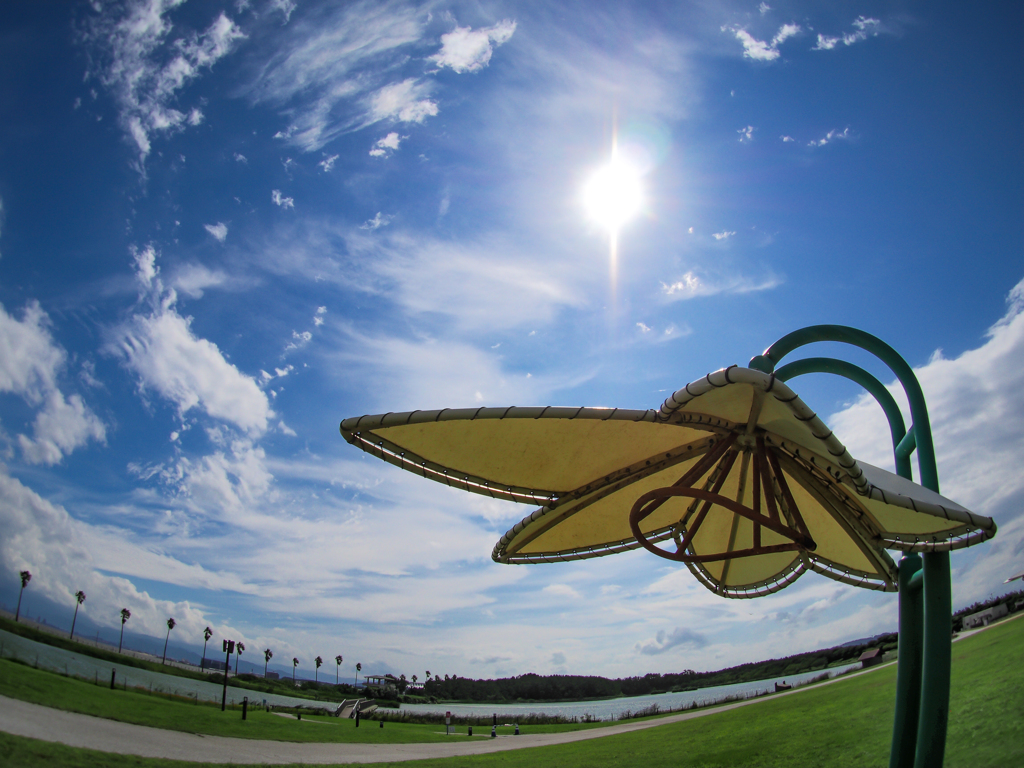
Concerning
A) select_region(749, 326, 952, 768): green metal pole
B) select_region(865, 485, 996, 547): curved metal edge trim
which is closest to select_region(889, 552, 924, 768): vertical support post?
select_region(749, 326, 952, 768): green metal pole

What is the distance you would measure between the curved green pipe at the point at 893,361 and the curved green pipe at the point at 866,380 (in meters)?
0.83

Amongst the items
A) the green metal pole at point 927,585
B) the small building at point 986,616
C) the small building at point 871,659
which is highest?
the green metal pole at point 927,585

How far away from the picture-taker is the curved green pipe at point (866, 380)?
40.6ft

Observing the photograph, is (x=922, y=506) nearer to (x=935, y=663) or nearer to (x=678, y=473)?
(x=935, y=663)

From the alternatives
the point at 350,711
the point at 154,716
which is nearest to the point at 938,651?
the point at 154,716

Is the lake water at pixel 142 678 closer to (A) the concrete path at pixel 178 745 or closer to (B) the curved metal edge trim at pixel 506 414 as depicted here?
(A) the concrete path at pixel 178 745

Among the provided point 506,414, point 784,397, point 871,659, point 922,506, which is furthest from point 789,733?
point 871,659

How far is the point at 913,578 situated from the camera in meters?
12.0

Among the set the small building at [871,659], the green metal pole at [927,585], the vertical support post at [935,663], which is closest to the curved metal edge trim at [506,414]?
the green metal pole at [927,585]

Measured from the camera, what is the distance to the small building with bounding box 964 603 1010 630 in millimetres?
35656

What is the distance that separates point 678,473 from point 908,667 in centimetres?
634

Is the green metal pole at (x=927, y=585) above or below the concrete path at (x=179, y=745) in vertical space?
above

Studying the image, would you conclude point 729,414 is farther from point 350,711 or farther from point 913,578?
point 350,711

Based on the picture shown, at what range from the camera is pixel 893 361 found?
1194cm
